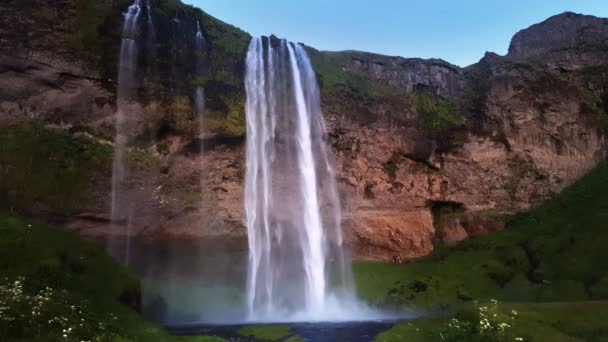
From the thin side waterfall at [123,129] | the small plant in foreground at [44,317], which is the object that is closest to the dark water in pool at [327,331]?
the small plant in foreground at [44,317]

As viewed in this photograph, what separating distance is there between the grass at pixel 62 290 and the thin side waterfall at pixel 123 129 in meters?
8.29

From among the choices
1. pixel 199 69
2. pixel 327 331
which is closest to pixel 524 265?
pixel 327 331

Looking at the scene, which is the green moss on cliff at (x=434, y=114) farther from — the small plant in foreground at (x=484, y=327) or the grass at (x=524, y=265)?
the small plant in foreground at (x=484, y=327)

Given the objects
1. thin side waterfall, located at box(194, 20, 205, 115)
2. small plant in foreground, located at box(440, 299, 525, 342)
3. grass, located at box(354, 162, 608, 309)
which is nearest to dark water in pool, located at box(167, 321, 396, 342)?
small plant in foreground, located at box(440, 299, 525, 342)

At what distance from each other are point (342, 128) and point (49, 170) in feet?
58.8

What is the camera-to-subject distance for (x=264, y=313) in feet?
92.9

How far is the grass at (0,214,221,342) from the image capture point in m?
12.3

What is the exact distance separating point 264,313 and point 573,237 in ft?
59.7

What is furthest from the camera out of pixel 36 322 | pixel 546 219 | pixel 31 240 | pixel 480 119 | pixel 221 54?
pixel 480 119

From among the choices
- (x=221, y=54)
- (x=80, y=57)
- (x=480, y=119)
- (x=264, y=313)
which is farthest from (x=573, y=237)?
(x=80, y=57)

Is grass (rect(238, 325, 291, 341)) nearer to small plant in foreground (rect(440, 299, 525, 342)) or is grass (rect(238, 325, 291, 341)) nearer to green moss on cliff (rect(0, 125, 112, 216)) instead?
small plant in foreground (rect(440, 299, 525, 342))

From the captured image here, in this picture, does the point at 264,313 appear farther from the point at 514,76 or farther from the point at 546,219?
the point at 514,76

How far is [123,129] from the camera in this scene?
3066 cm

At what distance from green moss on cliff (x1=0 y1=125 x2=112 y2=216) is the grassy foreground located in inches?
683
